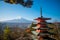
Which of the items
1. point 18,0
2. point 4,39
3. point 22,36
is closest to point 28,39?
point 22,36

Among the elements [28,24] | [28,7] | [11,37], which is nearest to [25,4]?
[28,7]

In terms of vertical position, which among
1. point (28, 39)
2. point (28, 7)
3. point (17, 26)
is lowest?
point (28, 39)

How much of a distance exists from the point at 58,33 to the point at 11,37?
1.32 metres

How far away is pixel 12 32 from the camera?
5.64 metres

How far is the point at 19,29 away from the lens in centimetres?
570

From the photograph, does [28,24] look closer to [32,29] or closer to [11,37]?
[32,29]

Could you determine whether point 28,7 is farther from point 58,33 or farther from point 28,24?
point 58,33

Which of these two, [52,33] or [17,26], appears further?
[17,26]

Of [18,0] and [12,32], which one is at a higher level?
[18,0]

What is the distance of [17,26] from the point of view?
5.71m

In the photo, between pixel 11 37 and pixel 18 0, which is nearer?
pixel 18 0

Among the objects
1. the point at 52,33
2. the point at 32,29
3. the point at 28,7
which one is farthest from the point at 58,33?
the point at 28,7

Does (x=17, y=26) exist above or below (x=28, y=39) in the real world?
above

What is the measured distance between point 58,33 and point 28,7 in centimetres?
111
